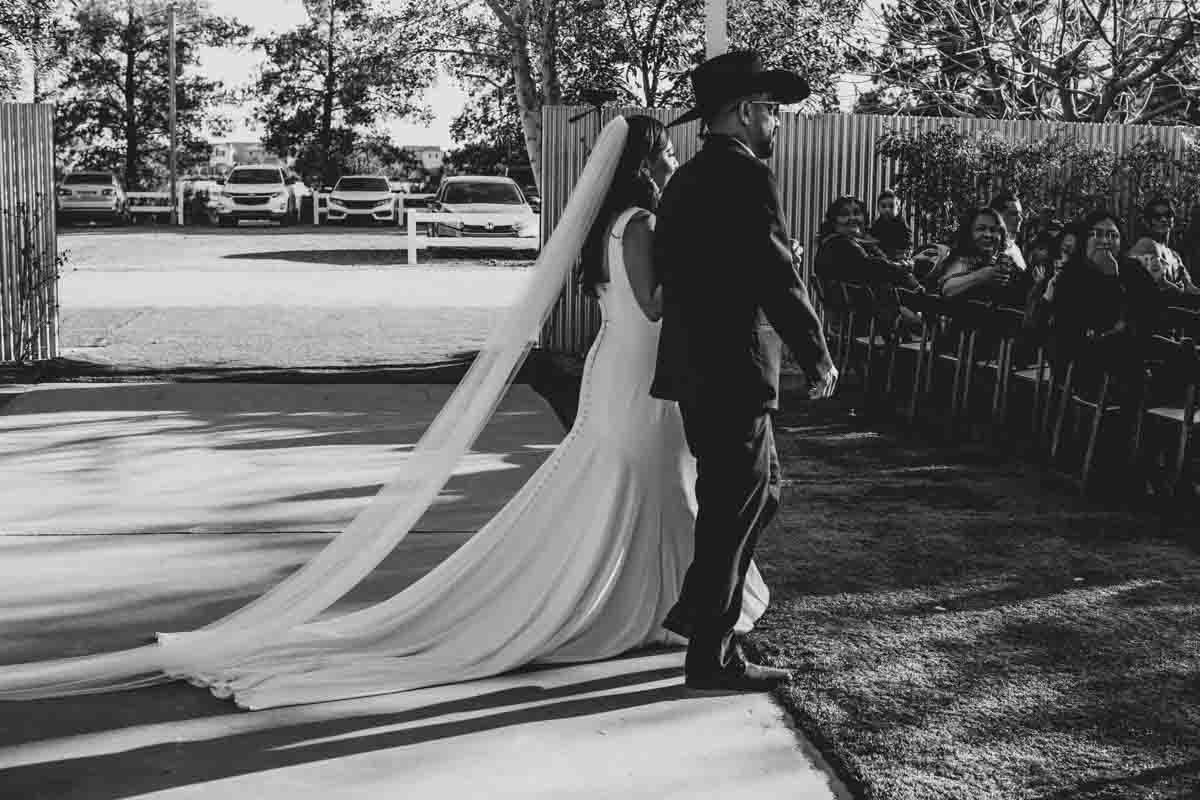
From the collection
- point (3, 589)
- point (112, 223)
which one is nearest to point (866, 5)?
point (3, 589)

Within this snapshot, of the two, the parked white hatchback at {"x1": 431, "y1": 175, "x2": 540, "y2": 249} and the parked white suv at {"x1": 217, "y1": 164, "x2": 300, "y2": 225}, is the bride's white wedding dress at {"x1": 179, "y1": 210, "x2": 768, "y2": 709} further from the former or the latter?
the parked white suv at {"x1": 217, "y1": 164, "x2": 300, "y2": 225}

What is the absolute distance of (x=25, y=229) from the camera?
43.0 ft

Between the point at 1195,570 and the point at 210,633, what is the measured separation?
4224 millimetres

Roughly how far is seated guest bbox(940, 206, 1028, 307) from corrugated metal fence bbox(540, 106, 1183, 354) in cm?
389

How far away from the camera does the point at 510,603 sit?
5.40m

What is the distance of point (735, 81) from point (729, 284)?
68 centimetres

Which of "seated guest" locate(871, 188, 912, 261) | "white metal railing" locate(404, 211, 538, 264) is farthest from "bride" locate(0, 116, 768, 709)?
"white metal railing" locate(404, 211, 538, 264)

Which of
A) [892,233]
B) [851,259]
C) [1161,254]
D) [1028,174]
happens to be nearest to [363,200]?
[1028,174]

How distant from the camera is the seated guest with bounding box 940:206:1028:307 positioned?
10.8 m

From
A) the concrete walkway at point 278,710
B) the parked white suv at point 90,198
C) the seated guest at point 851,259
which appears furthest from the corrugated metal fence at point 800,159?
the parked white suv at point 90,198

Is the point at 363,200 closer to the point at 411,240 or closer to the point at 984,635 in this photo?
the point at 411,240

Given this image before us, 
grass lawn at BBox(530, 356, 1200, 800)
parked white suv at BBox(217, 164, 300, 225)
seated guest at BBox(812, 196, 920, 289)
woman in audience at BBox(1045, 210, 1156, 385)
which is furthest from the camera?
parked white suv at BBox(217, 164, 300, 225)

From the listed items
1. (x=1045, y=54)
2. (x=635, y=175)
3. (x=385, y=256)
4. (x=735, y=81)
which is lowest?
(x=385, y=256)

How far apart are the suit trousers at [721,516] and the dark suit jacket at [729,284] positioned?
0.25 feet
